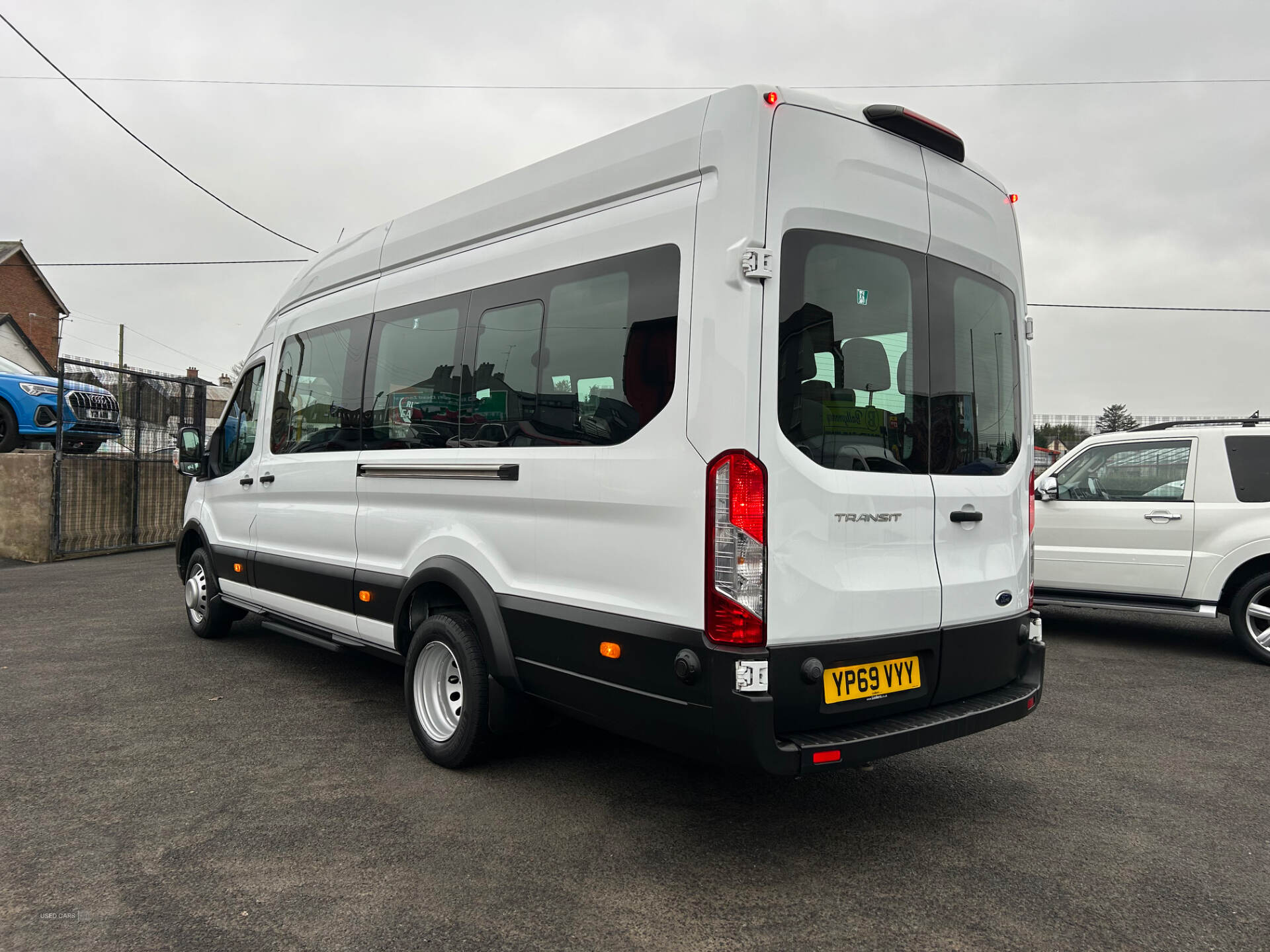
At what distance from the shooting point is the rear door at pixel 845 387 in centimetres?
300

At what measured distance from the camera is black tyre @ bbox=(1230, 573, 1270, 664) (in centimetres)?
666

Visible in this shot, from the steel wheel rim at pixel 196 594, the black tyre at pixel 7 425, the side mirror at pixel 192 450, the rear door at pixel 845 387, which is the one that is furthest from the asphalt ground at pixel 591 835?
the black tyre at pixel 7 425

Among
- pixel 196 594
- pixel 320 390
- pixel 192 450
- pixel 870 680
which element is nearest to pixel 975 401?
pixel 870 680

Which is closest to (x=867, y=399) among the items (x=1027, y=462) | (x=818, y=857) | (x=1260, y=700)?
(x=1027, y=462)

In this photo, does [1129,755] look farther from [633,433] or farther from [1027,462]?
[633,433]

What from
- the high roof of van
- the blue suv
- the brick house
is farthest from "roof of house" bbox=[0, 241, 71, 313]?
the high roof of van

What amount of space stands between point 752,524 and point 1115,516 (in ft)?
19.0

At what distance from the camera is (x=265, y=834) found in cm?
344

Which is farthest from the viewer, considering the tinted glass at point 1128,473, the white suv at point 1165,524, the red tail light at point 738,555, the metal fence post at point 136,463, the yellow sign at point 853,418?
the metal fence post at point 136,463

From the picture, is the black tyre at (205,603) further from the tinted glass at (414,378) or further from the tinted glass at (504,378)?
the tinted glass at (504,378)

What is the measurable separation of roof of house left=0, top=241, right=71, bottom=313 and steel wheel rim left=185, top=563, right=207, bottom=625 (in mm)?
35601

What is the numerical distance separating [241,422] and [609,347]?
4188mm

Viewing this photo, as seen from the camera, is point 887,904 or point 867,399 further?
point 867,399

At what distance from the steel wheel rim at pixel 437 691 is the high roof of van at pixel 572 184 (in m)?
1.98
